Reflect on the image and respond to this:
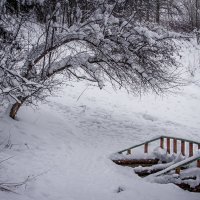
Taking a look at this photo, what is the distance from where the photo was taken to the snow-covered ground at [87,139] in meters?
5.85

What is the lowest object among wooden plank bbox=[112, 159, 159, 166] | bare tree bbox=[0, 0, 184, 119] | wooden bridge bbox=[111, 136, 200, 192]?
wooden plank bbox=[112, 159, 159, 166]

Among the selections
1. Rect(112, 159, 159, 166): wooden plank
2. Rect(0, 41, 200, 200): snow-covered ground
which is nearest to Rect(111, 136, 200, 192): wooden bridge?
Rect(112, 159, 159, 166): wooden plank

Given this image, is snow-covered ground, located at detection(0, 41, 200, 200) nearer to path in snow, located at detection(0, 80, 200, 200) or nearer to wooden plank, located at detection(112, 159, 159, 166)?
path in snow, located at detection(0, 80, 200, 200)

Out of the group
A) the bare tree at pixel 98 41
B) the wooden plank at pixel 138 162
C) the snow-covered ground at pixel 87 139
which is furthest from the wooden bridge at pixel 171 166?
the bare tree at pixel 98 41

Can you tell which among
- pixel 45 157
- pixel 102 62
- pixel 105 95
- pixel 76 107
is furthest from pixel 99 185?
pixel 105 95

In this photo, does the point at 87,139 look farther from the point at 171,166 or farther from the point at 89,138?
the point at 171,166

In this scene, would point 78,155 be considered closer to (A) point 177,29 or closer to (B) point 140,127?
(B) point 140,127

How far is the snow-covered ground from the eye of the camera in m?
5.85

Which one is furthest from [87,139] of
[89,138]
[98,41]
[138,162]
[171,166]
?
[171,166]

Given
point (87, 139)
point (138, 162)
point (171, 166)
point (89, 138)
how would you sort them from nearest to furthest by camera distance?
point (171, 166) < point (138, 162) < point (87, 139) < point (89, 138)

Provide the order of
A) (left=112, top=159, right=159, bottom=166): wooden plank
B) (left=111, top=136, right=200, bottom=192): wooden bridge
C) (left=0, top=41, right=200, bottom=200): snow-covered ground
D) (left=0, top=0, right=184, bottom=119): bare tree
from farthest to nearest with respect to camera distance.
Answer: (left=0, top=0, right=184, bottom=119): bare tree, (left=112, top=159, right=159, bottom=166): wooden plank, (left=111, top=136, right=200, bottom=192): wooden bridge, (left=0, top=41, right=200, bottom=200): snow-covered ground

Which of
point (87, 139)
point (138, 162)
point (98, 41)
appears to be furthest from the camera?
point (87, 139)

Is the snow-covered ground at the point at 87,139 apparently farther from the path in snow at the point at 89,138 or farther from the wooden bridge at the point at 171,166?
the wooden bridge at the point at 171,166

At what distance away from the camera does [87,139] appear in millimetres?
10219
